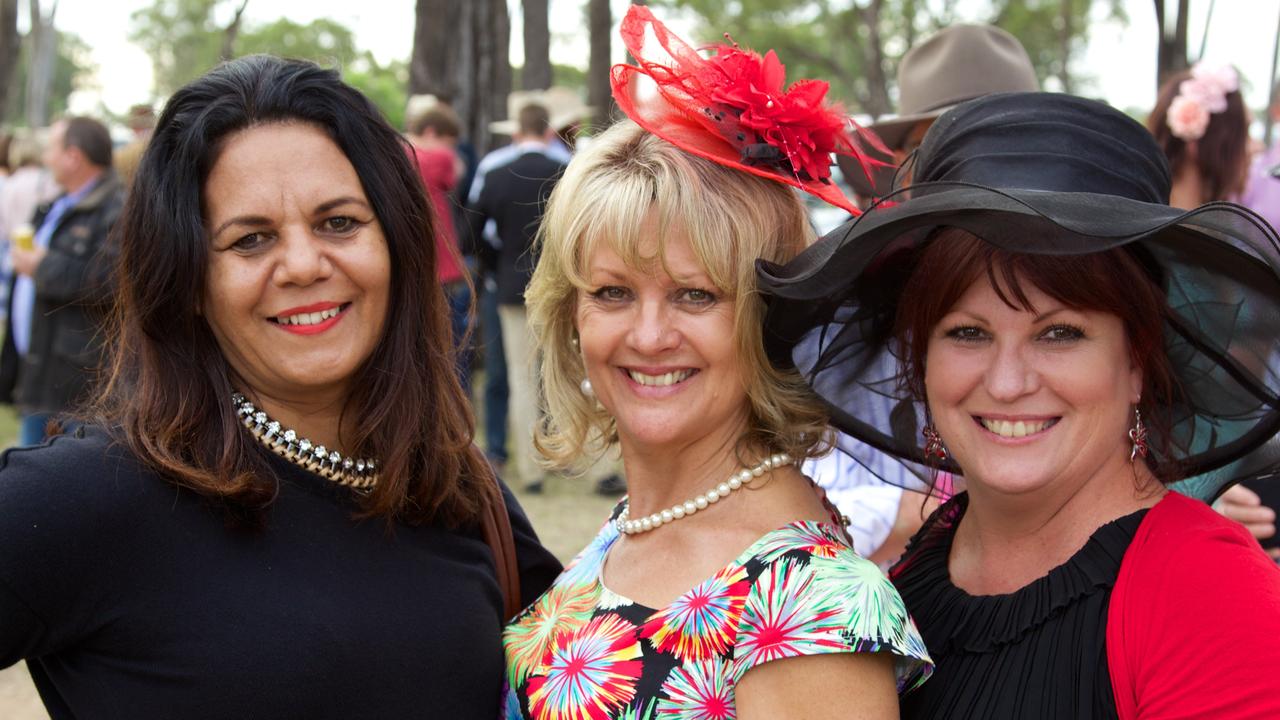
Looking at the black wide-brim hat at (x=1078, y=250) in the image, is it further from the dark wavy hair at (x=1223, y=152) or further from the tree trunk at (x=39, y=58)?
the tree trunk at (x=39, y=58)

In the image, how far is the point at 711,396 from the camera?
227cm

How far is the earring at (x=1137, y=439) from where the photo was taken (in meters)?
2.08

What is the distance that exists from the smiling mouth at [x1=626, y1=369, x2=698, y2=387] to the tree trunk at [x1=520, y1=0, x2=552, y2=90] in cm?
1096

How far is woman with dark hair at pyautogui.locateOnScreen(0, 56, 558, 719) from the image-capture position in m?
2.01

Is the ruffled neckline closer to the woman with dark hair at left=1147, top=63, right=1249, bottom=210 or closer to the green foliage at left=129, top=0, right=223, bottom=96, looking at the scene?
the woman with dark hair at left=1147, top=63, right=1249, bottom=210

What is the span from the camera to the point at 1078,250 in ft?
5.87

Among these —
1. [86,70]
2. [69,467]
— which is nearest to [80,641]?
[69,467]

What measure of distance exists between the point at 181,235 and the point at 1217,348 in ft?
6.19

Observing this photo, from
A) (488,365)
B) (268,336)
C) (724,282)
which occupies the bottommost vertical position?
(488,365)

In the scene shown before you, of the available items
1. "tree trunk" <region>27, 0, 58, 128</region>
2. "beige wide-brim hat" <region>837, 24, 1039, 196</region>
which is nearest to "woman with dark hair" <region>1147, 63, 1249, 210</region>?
"beige wide-brim hat" <region>837, 24, 1039, 196</region>

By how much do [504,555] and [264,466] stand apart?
0.60 m

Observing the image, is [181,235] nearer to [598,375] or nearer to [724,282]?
[598,375]

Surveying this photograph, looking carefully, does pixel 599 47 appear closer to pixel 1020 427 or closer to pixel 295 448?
pixel 295 448

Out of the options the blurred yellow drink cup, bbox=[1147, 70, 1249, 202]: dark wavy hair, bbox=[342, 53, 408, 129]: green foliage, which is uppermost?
bbox=[342, 53, 408, 129]: green foliage
